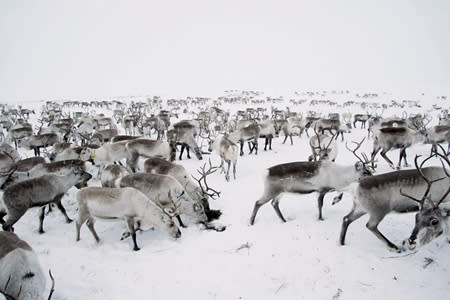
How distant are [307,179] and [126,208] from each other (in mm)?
4019

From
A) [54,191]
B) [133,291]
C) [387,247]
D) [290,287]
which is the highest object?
[54,191]

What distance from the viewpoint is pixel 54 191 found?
5504 millimetres

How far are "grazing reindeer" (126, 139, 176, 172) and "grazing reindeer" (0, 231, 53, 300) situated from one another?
A: 541cm

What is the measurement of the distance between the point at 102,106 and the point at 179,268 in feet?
120

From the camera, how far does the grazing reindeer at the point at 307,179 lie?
525cm

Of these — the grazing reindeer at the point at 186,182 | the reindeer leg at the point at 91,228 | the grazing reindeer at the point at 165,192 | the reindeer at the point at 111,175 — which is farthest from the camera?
the reindeer at the point at 111,175

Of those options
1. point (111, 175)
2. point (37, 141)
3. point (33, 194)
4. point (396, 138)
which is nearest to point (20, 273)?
point (33, 194)

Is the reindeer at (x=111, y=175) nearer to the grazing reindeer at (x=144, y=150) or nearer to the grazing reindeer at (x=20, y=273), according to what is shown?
the grazing reindeer at (x=144, y=150)

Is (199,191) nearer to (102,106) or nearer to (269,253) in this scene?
(269,253)

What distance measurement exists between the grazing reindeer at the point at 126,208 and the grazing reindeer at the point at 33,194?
958mm

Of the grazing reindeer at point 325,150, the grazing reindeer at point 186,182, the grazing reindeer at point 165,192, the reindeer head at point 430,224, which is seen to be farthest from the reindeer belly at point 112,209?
the grazing reindeer at point 325,150

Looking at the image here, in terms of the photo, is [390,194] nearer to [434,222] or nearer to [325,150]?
[434,222]

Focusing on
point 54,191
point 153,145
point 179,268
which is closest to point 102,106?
point 153,145

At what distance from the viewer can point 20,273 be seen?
10.1 ft
